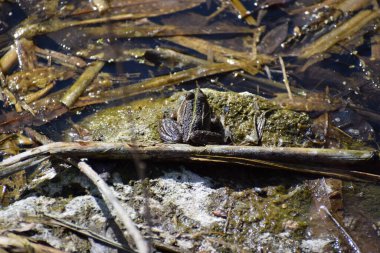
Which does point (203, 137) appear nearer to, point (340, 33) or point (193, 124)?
point (193, 124)

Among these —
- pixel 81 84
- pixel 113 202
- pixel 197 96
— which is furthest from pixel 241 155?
pixel 81 84

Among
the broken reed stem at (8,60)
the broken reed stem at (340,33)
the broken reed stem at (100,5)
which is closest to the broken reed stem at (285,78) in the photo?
the broken reed stem at (340,33)

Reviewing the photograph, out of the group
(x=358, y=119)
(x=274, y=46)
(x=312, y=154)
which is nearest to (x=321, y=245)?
(x=312, y=154)

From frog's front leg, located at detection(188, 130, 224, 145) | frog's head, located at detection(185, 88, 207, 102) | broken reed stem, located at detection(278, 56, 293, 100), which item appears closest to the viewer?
frog's front leg, located at detection(188, 130, 224, 145)

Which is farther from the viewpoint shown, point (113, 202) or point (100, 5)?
point (100, 5)

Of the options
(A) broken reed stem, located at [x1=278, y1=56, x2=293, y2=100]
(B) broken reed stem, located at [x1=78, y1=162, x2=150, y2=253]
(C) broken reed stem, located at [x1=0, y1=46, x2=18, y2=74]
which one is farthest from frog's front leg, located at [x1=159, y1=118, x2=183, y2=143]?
(C) broken reed stem, located at [x1=0, y1=46, x2=18, y2=74]

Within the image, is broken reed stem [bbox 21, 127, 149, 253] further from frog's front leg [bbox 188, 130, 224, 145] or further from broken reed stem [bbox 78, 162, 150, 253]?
frog's front leg [bbox 188, 130, 224, 145]
